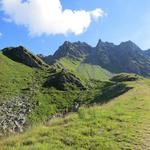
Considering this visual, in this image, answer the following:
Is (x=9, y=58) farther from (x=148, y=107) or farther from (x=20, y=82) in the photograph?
(x=148, y=107)

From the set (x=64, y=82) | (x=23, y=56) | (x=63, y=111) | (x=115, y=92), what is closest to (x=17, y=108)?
(x=115, y=92)

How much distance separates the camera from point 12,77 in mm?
159500

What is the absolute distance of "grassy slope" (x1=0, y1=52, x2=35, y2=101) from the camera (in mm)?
134875

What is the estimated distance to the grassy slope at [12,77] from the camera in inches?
5310

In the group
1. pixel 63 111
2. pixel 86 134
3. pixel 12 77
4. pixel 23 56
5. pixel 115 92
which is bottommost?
pixel 86 134

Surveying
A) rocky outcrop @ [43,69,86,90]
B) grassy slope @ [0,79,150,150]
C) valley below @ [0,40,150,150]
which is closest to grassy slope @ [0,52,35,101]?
valley below @ [0,40,150,150]

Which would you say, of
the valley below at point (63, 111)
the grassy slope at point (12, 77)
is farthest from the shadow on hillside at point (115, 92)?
the grassy slope at point (12, 77)

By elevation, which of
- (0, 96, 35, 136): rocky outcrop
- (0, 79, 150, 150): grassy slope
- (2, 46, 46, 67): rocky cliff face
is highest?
(2, 46, 46, 67): rocky cliff face

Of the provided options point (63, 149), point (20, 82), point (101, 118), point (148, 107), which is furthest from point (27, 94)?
point (63, 149)

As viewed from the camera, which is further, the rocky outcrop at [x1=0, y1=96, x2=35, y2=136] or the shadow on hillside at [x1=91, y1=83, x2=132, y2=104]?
the rocky outcrop at [x1=0, y1=96, x2=35, y2=136]

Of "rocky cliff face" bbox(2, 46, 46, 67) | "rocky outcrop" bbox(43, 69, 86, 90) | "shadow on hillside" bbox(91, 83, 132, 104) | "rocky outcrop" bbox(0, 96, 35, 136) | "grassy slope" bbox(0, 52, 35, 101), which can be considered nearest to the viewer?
"shadow on hillside" bbox(91, 83, 132, 104)

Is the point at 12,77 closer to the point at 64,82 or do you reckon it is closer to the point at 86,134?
the point at 64,82

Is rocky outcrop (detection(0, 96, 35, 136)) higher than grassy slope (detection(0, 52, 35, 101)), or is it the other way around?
grassy slope (detection(0, 52, 35, 101))

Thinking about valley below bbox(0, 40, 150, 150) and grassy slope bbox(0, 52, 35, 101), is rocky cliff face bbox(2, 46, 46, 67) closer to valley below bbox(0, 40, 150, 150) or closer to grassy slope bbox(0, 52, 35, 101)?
valley below bbox(0, 40, 150, 150)
